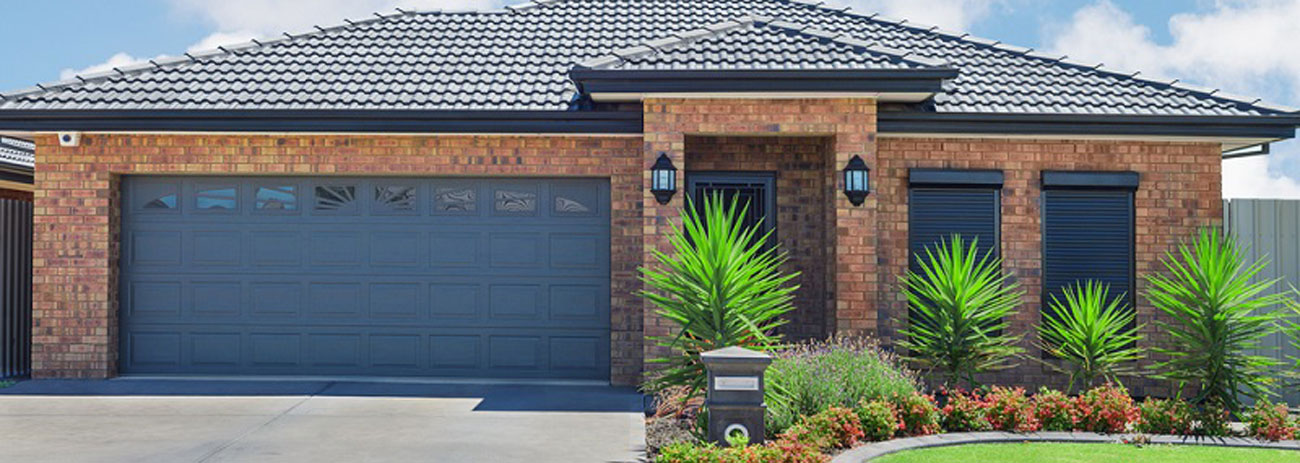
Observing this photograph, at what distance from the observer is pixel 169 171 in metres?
11.8

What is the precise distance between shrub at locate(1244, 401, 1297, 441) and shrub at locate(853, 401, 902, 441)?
322 cm

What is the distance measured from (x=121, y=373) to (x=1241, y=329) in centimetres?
1192

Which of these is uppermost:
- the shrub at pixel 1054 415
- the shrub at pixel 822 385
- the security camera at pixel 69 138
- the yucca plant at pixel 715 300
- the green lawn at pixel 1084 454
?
the security camera at pixel 69 138

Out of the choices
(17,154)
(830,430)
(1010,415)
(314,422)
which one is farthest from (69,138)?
(1010,415)

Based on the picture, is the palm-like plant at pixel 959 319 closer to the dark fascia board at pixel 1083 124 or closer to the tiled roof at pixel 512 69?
the dark fascia board at pixel 1083 124

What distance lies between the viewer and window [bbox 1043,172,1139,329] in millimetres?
11723

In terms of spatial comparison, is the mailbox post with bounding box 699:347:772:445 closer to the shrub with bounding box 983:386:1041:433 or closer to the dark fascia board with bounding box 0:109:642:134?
the shrub with bounding box 983:386:1041:433

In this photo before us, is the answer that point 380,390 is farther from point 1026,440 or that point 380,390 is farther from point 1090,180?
point 1090,180

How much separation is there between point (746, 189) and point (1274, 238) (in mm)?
5697

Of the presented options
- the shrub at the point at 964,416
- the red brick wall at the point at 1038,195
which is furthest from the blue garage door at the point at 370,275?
the shrub at the point at 964,416

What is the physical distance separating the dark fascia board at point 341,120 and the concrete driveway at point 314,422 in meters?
2.79

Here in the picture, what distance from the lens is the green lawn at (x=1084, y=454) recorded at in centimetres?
757

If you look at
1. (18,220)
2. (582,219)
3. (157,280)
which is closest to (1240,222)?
(582,219)

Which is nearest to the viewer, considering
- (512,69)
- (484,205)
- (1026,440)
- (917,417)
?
(1026,440)
